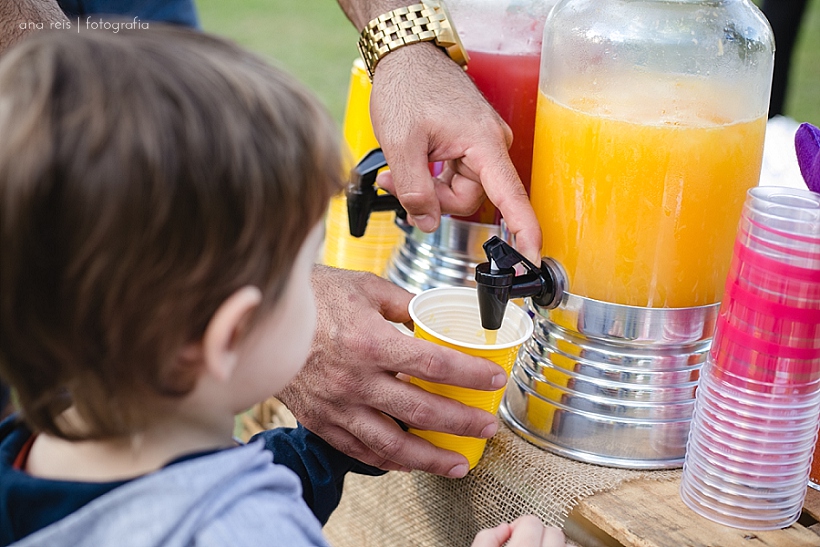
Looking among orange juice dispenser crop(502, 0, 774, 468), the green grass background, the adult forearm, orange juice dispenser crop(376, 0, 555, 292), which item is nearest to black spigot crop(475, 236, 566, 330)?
orange juice dispenser crop(502, 0, 774, 468)

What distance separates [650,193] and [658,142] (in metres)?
0.06

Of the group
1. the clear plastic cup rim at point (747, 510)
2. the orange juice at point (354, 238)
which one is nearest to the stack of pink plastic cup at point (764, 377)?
the clear plastic cup rim at point (747, 510)

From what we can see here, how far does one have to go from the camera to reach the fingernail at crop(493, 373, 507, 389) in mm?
1022

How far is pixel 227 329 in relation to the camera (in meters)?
0.68

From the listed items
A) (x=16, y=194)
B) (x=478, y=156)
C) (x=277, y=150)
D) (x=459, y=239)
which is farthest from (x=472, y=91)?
(x=16, y=194)

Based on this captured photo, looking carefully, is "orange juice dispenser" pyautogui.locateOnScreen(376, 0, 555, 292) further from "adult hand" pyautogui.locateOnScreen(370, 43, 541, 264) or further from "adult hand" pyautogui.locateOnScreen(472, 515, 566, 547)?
"adult hand" pyautogui.locateOnScreen(472, 515, 566, 547)

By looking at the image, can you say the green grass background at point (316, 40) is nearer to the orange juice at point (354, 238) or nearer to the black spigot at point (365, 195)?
the orange juice at point (354, 238)

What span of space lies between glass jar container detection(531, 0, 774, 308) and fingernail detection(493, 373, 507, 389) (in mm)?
169

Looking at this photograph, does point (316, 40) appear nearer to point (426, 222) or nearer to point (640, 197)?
point (426, 222)

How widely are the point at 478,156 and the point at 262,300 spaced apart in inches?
21.4

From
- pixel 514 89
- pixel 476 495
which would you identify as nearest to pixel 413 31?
pixel 514 89

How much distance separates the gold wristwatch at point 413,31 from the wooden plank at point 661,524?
2.21 ft

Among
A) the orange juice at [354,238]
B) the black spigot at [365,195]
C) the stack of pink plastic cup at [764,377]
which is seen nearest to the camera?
the stack of pink plastic cup at [764,377]

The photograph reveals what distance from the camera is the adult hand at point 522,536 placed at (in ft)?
3.07
